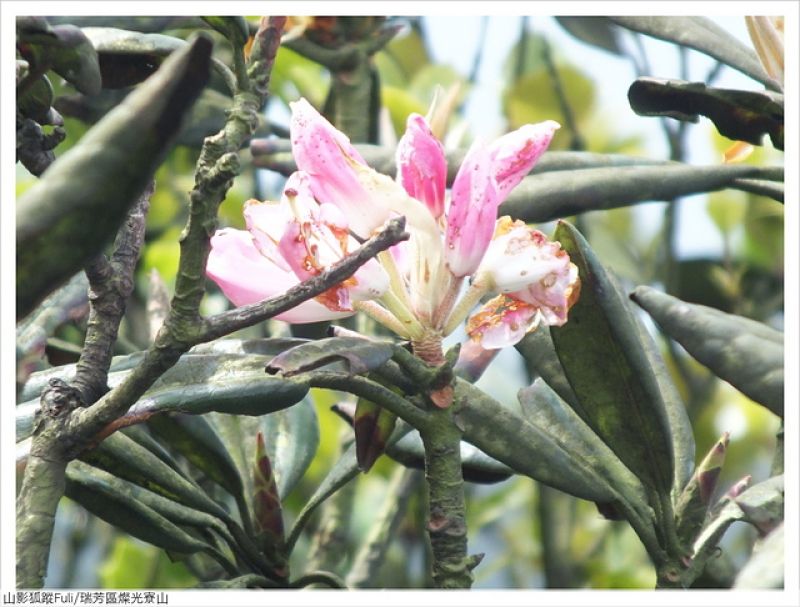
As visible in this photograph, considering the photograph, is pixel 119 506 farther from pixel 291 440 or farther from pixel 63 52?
pixel 63 52

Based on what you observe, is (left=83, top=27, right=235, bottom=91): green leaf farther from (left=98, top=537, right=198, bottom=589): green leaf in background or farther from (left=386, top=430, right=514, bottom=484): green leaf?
(left=98, top=537, right=198, bottom=589): green leaf in background

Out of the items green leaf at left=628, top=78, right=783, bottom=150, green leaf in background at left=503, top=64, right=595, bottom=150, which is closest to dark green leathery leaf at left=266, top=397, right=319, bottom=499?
green leaf at left=628, top=78, right=783, bottom=150

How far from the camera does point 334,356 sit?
47cm

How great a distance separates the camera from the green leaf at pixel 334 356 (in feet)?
1.49

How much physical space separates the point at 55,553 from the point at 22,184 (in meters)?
0.74

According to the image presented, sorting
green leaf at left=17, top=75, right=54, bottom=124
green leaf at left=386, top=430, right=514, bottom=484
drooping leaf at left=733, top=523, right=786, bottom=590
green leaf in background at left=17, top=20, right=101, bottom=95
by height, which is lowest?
drooping leaf at left=733, top=523, right=786, bottom=590

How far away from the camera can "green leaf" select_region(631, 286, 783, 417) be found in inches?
19.8

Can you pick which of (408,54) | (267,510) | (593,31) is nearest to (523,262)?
(267,510)

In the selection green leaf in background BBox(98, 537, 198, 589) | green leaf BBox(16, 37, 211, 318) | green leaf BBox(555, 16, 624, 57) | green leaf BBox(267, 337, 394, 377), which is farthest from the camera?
green leaf in background BBox(98, 537, 198, 589)

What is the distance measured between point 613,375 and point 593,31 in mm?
649

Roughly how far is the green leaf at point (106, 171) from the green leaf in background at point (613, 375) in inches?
9.9

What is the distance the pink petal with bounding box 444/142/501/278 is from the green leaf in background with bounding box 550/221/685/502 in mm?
62

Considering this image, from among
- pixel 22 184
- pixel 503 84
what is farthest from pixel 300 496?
pixel 503 84

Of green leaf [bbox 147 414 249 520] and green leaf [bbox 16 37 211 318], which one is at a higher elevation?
green leaf [bbox 16 37 211 318]
